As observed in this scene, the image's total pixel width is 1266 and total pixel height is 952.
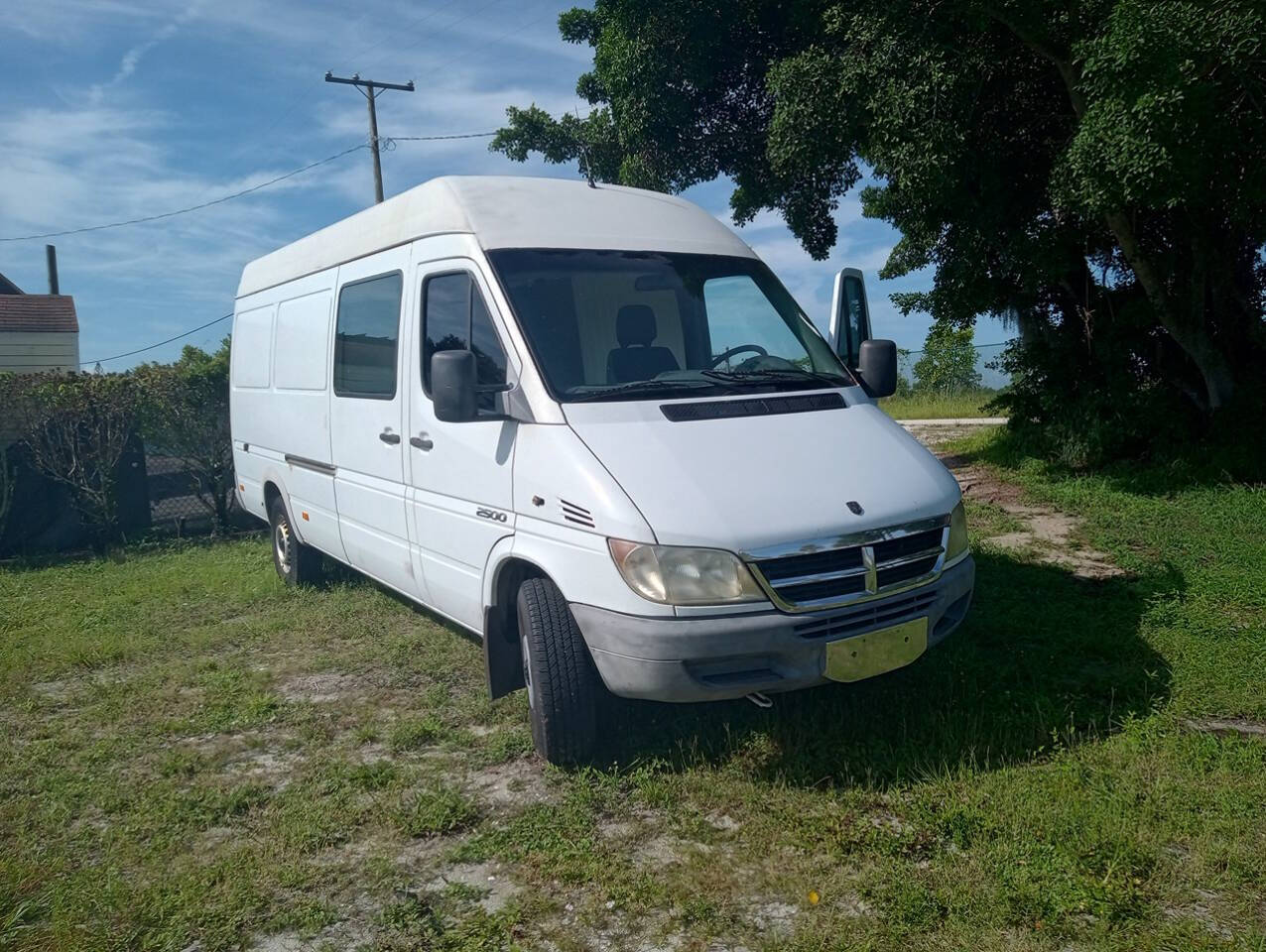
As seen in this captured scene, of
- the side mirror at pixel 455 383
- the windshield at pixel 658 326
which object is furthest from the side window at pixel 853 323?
the side mirror at pixel 455 383

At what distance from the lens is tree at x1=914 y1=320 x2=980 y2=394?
26.5 m

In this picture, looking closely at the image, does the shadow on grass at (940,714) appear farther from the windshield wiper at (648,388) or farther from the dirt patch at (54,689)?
the dirt patch at (54,689)

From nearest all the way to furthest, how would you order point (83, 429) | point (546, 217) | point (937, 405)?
point (546, 217) < point (83, 429) < point (937, 405)

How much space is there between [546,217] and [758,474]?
6.33 ft

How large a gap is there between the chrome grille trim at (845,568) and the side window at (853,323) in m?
1.86

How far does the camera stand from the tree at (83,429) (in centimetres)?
1052

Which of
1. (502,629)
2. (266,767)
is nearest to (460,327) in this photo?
(502,629)

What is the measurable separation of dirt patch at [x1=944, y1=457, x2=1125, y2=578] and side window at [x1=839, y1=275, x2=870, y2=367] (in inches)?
104

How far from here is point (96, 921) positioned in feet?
10.9

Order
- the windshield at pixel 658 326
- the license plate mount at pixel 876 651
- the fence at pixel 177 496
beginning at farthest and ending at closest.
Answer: the fence at pixel 177 496 → the windshield at pixel 658 326 → the license plate mount at pixel 876 651

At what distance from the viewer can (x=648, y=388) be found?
452cm

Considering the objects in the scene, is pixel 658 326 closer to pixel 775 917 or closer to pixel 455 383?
pixel 455 383

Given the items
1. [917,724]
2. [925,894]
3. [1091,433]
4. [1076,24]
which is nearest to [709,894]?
[925,894]

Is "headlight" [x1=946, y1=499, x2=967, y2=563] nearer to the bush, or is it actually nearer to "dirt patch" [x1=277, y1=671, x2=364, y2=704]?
"dirt patch" [x1=277, y1=671, x2=364, y2=704]
